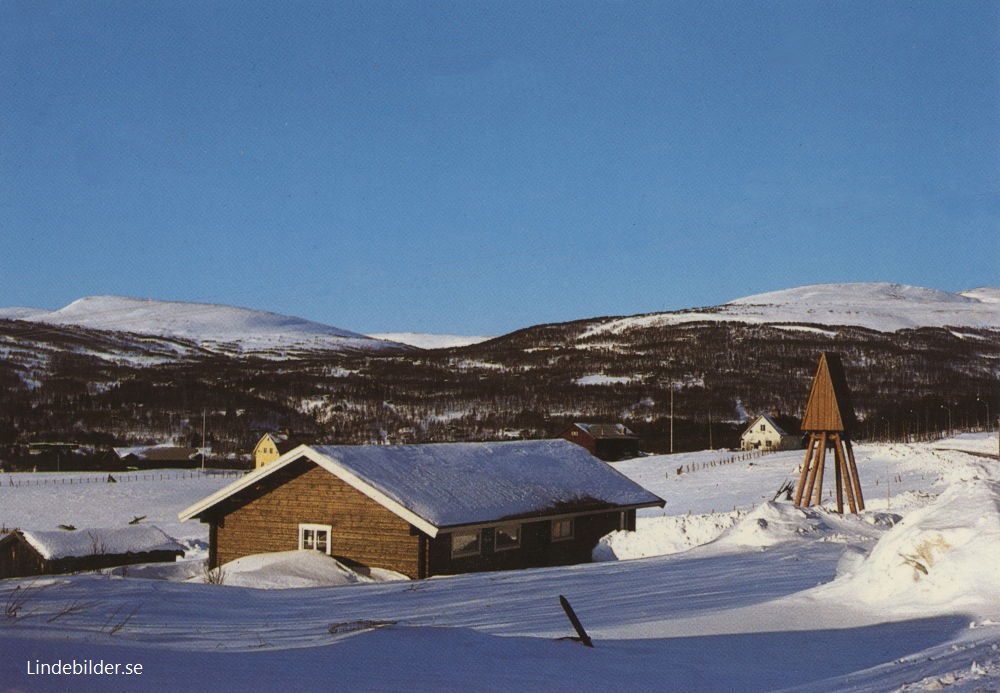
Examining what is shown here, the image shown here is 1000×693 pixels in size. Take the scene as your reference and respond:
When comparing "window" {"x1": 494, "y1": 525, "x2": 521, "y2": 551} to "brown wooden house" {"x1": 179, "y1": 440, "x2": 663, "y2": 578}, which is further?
"window" {"x1": 494, "y1": 525, "x2": 521, "y2": 551}

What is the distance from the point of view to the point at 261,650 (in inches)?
336

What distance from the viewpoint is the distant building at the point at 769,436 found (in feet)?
322

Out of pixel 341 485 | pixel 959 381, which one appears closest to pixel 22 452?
pixel 341 485

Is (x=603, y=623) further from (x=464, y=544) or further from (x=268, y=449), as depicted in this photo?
(x=268, y=449)

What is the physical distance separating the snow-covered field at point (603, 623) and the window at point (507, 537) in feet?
21.7

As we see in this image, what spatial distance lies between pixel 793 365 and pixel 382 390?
245 ft

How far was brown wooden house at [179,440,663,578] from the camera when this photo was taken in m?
23.0

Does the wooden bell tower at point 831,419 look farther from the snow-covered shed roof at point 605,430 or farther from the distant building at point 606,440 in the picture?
the snow-covered shed roof at point 605,430

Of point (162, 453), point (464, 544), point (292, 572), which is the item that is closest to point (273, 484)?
point (292, 572)

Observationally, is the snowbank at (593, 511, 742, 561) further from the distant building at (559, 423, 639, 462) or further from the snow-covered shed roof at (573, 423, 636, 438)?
the snow-covered shed roof at (573, 423, 636, 438)

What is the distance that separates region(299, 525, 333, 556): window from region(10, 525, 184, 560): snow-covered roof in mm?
15373

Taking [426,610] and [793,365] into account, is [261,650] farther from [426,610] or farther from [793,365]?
[793,365]

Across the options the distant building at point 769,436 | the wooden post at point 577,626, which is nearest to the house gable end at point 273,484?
the wooden post at point 577,626

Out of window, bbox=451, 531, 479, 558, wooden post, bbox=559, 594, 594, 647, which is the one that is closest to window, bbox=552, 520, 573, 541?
window, bbox=451, 531, 479, 558
